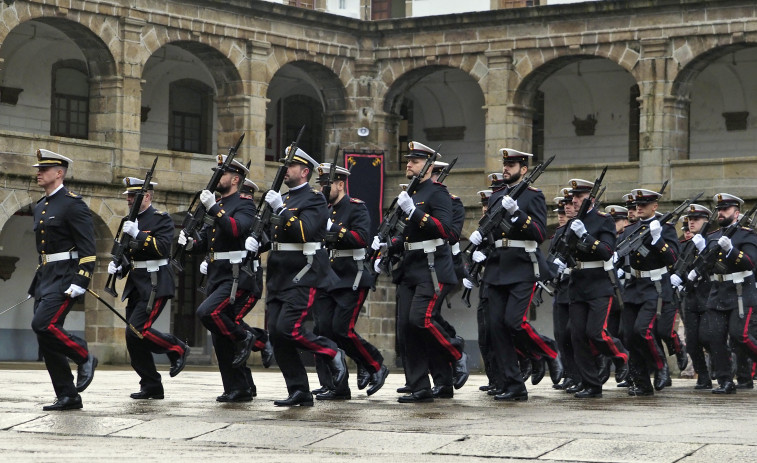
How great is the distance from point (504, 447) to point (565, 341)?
6631 millimetres

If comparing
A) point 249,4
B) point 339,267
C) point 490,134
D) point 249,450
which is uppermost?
point 249,4

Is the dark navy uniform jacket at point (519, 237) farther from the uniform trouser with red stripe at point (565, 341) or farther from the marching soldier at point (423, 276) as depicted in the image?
the uniform trouser with red stripe at point (565, 341)

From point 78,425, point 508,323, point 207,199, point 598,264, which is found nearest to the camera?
point 78,425

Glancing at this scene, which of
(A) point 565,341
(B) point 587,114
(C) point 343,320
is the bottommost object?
(A) point 565,341

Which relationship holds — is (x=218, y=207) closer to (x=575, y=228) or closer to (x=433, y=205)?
(x=433, y=205)

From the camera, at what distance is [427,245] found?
12.4m

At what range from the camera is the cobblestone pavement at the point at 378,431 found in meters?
8.53

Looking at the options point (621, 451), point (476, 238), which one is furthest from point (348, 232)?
point (621, 451)

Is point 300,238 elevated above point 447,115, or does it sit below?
below

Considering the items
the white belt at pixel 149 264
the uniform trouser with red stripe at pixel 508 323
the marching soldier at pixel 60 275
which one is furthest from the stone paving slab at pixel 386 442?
the white belt at pixel 149 264

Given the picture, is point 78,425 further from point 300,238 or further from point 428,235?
point 428,235

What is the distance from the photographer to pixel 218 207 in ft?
39.8

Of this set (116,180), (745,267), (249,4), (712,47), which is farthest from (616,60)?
(745,267)

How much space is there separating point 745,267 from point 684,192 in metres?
12.6
